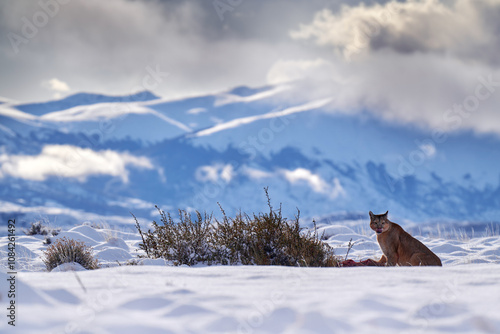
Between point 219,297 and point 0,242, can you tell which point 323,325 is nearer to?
point 219,297

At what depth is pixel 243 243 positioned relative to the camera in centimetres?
728

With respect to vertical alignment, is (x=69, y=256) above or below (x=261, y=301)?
above

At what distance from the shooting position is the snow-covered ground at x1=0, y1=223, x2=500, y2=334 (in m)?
2.71

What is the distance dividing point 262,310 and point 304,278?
0.93m

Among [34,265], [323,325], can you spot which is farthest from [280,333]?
[34,265]

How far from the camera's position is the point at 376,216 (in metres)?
6.55

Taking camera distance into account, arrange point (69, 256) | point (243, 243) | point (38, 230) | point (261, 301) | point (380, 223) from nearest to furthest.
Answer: point (261, 301) < point (380, 223) < point (243, 243) < point (69, 256) < point (38, 230)

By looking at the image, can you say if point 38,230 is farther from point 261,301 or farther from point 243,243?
point 261,301

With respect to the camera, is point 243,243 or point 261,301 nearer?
point 261,301

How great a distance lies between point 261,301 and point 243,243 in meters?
4.16

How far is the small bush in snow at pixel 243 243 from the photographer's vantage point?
7082 mm

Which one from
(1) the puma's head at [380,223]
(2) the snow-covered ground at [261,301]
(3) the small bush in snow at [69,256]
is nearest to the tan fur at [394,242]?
(1) the puma's head at [380,223]

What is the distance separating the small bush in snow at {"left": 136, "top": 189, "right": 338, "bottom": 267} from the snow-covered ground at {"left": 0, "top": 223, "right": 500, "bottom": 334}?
289 cm

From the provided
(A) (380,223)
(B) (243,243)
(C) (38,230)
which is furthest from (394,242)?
(C) (38,230)
